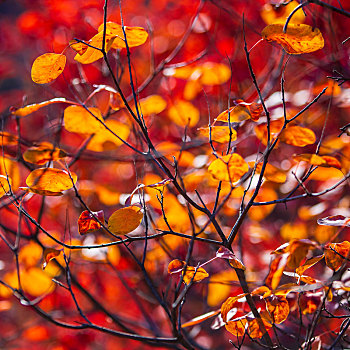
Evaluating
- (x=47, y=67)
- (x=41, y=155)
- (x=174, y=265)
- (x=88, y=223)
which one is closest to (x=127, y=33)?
(x=47, y=67)

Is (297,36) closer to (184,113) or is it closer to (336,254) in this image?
(336,254)

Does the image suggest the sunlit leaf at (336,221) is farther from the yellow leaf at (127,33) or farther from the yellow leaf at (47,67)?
the yellow leaf at (47,67)

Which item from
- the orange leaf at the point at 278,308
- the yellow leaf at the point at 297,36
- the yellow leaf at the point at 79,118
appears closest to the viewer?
the yellow leaf at the point at 297,36

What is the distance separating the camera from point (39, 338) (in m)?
3.36

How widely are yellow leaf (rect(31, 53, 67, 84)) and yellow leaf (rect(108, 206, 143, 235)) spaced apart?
1.35ft

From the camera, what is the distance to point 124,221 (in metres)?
1.06

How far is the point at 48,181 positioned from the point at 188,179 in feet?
3.06

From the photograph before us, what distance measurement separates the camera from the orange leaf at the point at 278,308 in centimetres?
109

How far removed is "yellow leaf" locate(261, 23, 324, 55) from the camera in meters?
0.98

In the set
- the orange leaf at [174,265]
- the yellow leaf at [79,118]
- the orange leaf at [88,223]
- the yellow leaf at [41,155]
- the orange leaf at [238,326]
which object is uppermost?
the yellow leaf at [79,118]

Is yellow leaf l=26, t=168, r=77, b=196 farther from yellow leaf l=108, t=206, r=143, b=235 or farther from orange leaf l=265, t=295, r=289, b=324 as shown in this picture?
orange leaf l=265, t=295, r=289, b=324

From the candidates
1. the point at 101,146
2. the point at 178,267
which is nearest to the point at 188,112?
the point at 101,146

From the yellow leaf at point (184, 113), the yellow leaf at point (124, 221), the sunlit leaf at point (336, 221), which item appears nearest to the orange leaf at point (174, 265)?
the yellow leaf at point (124, 221)

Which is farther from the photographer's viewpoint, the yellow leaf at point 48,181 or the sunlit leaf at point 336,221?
the yellow leaf at point 48,181
